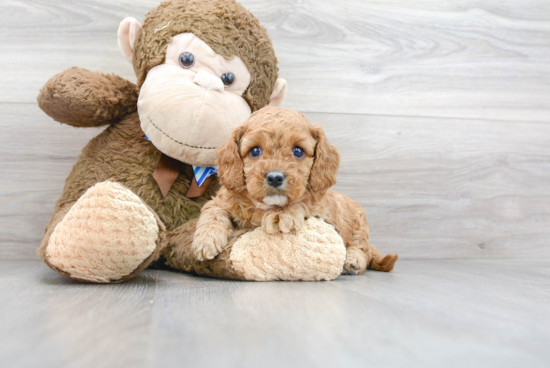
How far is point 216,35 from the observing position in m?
1.06

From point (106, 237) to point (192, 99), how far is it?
38 centimetres

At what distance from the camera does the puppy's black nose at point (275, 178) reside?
837 mm

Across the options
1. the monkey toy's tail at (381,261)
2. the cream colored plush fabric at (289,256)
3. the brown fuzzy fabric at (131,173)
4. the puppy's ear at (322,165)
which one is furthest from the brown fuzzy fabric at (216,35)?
the monkey toy's tail at (381,261)

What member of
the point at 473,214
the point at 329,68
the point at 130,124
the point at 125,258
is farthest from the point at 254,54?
the point at 473,214

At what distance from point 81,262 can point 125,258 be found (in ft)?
0.27

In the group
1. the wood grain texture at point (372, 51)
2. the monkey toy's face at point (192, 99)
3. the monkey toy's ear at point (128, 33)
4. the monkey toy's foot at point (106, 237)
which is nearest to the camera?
the monkey toy's foot at point (106, 237)

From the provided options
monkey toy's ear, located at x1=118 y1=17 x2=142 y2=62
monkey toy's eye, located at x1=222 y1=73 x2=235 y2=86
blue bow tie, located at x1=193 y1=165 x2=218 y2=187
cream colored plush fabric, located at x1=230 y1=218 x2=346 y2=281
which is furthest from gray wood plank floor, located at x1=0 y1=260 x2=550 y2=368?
monkey toy's ear, located at x1=118 y1=17 x2=142 y2=62

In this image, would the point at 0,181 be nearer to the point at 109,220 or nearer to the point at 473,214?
the point at 109,220

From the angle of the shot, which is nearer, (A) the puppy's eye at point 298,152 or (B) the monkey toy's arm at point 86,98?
(A) the puppy's eye at point 298,152

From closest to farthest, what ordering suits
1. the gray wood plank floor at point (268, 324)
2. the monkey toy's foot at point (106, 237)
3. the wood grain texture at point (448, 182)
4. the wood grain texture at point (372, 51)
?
the gray wood plank floor at point (268, 324)
the monkey toy's foot at point (106, 237)
the wood grain texture at point (372, 51)
the wood grain texture at point (448, 182)

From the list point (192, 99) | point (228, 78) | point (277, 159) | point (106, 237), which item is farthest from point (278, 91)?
point (106, 237)

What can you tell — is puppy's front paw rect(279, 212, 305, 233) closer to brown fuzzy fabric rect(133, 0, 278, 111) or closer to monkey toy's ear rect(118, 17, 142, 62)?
brown fuzzy fabric rect(133, 0, 278, 111)

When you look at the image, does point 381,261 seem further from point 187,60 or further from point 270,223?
point 187,60

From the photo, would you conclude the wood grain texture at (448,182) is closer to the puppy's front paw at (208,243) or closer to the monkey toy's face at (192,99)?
the monkey toy's face at (192,99)
